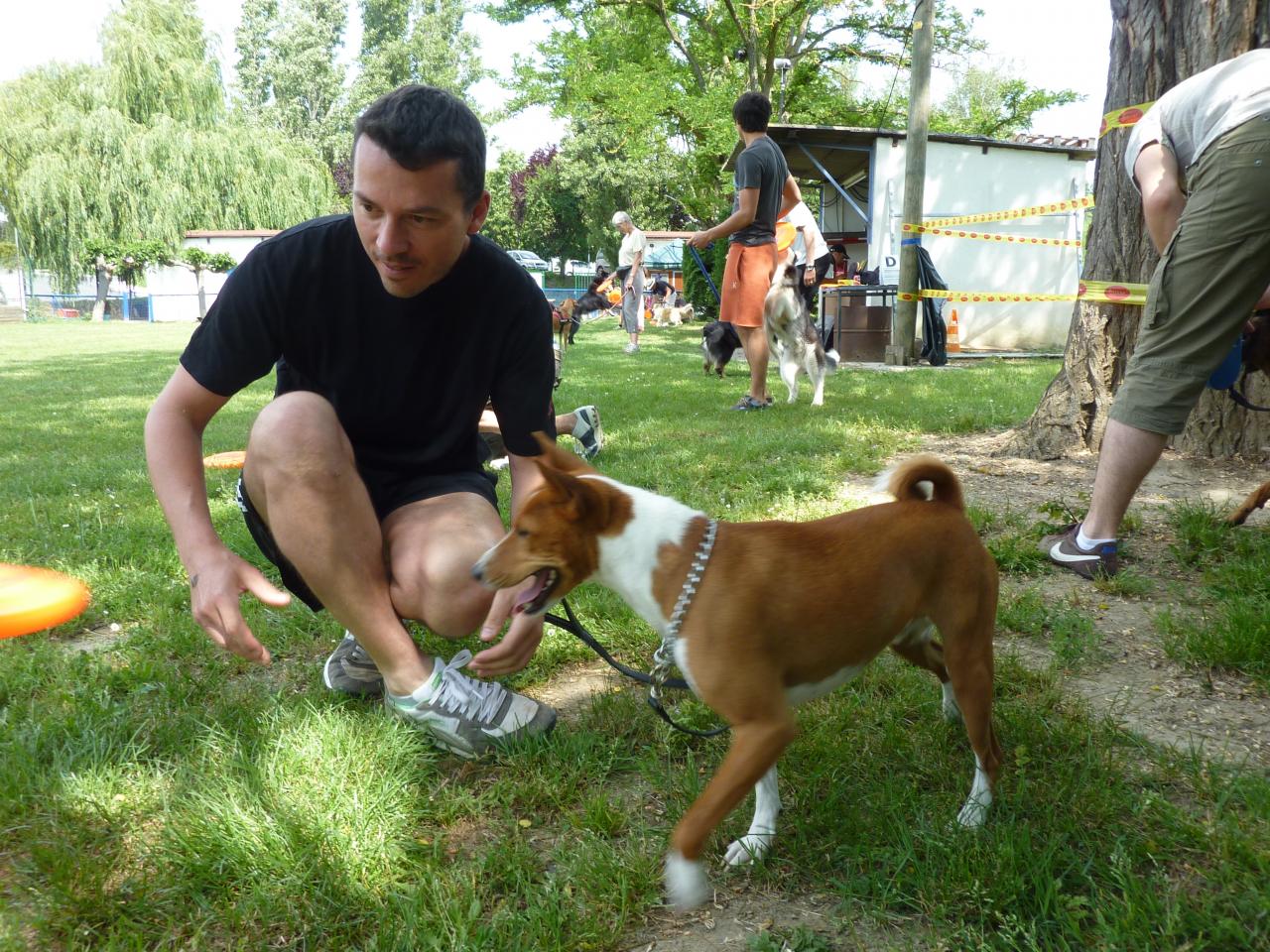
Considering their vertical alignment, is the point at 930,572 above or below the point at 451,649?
above

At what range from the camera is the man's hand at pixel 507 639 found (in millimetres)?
2385

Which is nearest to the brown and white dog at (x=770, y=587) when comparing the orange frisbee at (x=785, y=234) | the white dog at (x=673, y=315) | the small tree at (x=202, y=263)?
the orange frisbee at (x=785, y=234)

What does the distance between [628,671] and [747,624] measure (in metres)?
0.75

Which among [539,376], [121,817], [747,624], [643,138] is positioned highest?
[643,138]

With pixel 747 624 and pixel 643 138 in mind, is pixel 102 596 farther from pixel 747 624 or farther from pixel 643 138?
pixel 643 138

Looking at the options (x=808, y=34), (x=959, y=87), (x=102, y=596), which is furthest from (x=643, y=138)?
(x=959, y=87)

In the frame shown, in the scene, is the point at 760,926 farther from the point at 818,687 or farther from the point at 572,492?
the point at 572,492

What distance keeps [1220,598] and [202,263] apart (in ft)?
135

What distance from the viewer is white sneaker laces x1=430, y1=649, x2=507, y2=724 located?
2.47 m

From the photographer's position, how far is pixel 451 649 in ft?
10.5

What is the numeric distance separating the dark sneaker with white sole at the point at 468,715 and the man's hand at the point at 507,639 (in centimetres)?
8

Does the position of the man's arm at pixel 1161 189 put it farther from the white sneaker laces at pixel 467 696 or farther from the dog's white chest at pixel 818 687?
the white sneaker laces at pixel 467 696

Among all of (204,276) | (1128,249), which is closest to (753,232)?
(1128,249)

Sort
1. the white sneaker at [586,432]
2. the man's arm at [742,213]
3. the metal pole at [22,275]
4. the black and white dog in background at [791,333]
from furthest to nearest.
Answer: the metal pole at [22,275], the black and white dog in background at [791,333], the man's arm at [742,213], the white sneaker at [586,432]
